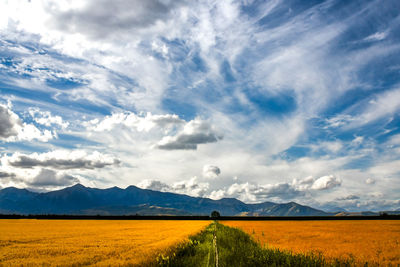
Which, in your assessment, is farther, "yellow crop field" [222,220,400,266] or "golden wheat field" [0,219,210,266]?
"yellow crop field" [222,220,400,266]

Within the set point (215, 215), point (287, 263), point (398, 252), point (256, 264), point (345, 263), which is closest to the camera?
point (287, 263)

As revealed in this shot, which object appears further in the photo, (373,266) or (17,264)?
(373,266)

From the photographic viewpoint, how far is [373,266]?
14.7 m

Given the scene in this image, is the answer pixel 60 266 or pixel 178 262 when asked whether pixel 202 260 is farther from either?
pixel 60 266

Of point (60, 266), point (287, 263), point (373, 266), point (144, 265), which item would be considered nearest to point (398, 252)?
point (373, 266)

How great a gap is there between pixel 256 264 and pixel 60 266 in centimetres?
973

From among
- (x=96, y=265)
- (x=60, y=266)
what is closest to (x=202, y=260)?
(x=96, y=265)

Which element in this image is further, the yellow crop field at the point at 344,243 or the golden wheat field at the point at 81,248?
the yellow crop field at the point at 344,243

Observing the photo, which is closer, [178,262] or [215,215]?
[178,262]

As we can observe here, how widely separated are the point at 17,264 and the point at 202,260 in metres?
9.53

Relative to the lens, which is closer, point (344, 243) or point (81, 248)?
point (81, 248)

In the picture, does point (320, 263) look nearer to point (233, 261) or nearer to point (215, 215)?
point (233, 261)

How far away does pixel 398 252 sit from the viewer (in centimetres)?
2023

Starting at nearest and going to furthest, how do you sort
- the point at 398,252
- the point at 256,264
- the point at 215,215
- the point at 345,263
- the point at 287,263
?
1. the point at 287,263
2. the point at 256,264
3. the point at 345,263
4. the point at 398,252
5. the point at 215,215
